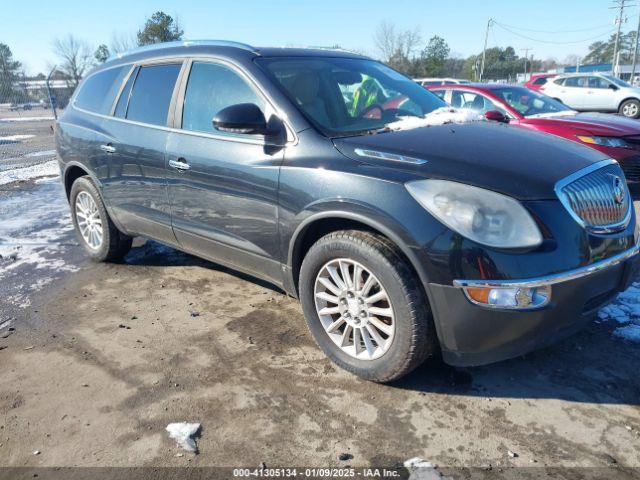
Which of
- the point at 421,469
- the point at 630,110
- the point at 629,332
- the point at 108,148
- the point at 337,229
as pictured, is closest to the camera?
the point at 421,469

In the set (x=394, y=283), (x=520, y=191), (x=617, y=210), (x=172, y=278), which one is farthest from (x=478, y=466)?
(x=172, y=278)

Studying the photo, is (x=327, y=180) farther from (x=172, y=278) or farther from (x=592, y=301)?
(x=172, y=278)

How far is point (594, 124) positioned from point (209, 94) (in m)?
5.02

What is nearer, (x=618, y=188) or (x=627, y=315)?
(x=618, y=188)

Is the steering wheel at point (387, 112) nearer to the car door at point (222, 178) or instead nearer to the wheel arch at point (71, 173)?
the car door at point (222, 178)

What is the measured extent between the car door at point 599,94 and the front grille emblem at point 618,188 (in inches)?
664

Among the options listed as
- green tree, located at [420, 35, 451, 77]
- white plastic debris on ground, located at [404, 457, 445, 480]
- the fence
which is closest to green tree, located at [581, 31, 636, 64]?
green tree, located at [420, 35, 451, 77]

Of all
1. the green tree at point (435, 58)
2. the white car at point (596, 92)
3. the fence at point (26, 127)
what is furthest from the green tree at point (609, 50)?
the fence at point (26, 127)

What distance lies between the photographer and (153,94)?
3.90 meters

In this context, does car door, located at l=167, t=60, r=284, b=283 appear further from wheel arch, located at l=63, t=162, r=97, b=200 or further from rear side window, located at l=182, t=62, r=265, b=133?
wheel arch, located at l=63, t=162, r=97, b=200

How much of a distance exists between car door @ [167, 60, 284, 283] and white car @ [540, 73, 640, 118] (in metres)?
16.3

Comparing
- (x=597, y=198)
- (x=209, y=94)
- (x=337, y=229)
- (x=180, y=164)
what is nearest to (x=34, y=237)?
(x=180, y=164)

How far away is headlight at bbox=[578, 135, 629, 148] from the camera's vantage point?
590cm

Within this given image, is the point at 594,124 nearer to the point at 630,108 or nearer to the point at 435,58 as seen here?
the point at 630,108
